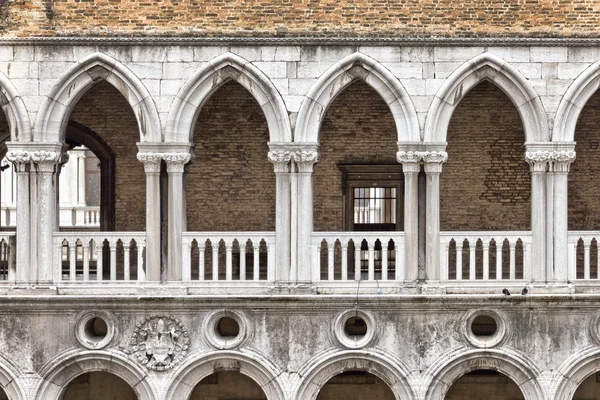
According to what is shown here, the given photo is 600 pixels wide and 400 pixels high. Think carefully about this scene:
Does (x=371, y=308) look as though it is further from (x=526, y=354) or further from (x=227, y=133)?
(x=227, y=133)

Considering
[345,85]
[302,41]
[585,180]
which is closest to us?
[302,41]

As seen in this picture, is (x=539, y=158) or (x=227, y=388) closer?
(x=539, y=158)

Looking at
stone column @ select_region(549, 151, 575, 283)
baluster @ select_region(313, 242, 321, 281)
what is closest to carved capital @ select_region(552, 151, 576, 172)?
stone column @ select_region(549, 151, 575, 283)

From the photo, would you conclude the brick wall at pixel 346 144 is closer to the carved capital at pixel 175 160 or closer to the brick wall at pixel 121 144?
the brick wall at pixel 121 144

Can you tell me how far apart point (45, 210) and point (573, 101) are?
7702 millimetres

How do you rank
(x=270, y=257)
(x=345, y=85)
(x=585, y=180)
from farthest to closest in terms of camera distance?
(x=585, y=180)
(x=270, y=257)
(x=345, y=85)

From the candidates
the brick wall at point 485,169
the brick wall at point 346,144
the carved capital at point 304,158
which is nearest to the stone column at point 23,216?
the carved capital at point 304,158

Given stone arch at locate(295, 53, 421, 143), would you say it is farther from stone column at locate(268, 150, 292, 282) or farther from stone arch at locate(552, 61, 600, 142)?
stone arch at locate(552, 61, 600, 142)

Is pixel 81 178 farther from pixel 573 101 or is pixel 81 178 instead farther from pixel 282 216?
pixel 573 101

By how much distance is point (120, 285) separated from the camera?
2231cm

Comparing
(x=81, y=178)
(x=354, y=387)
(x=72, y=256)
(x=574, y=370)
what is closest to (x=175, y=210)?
(x=72, y=256)

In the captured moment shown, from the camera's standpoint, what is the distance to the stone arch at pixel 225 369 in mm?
22188

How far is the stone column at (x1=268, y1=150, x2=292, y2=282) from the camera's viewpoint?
22297 mm

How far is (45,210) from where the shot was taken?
73.4ft
